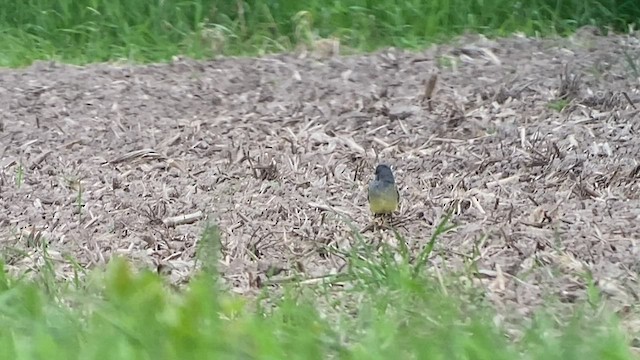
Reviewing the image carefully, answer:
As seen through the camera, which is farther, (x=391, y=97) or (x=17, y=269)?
(x=391, y=97)

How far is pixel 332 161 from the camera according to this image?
3.62 m

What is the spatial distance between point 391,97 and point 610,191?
4.65 ft

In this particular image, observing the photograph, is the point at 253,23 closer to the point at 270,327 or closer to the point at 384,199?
the point at 384,199

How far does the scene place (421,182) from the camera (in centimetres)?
338

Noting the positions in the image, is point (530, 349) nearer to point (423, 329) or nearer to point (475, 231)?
point (423, 329)

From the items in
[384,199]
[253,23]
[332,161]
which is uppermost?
[384,199]

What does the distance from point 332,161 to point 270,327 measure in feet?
5.13

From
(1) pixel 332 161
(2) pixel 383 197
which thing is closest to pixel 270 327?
(2) pixel 383 197

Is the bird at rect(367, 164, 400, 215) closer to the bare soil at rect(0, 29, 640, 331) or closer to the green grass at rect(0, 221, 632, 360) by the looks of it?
the bare soil at rect(0, 29, 640, 331)

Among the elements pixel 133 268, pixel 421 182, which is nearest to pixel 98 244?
pixel 133 268

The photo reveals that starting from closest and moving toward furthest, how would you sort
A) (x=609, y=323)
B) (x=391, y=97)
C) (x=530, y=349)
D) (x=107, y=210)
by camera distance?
(x=530, y=349), (x=609, y=323), (x=107, y=210), (x=391, y=97)

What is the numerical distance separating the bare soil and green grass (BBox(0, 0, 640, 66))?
0.63 m

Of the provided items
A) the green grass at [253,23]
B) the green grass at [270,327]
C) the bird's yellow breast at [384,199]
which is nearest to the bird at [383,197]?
the bird's yellow breast at [384,199]

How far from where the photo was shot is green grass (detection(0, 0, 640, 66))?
5754 millimetres
